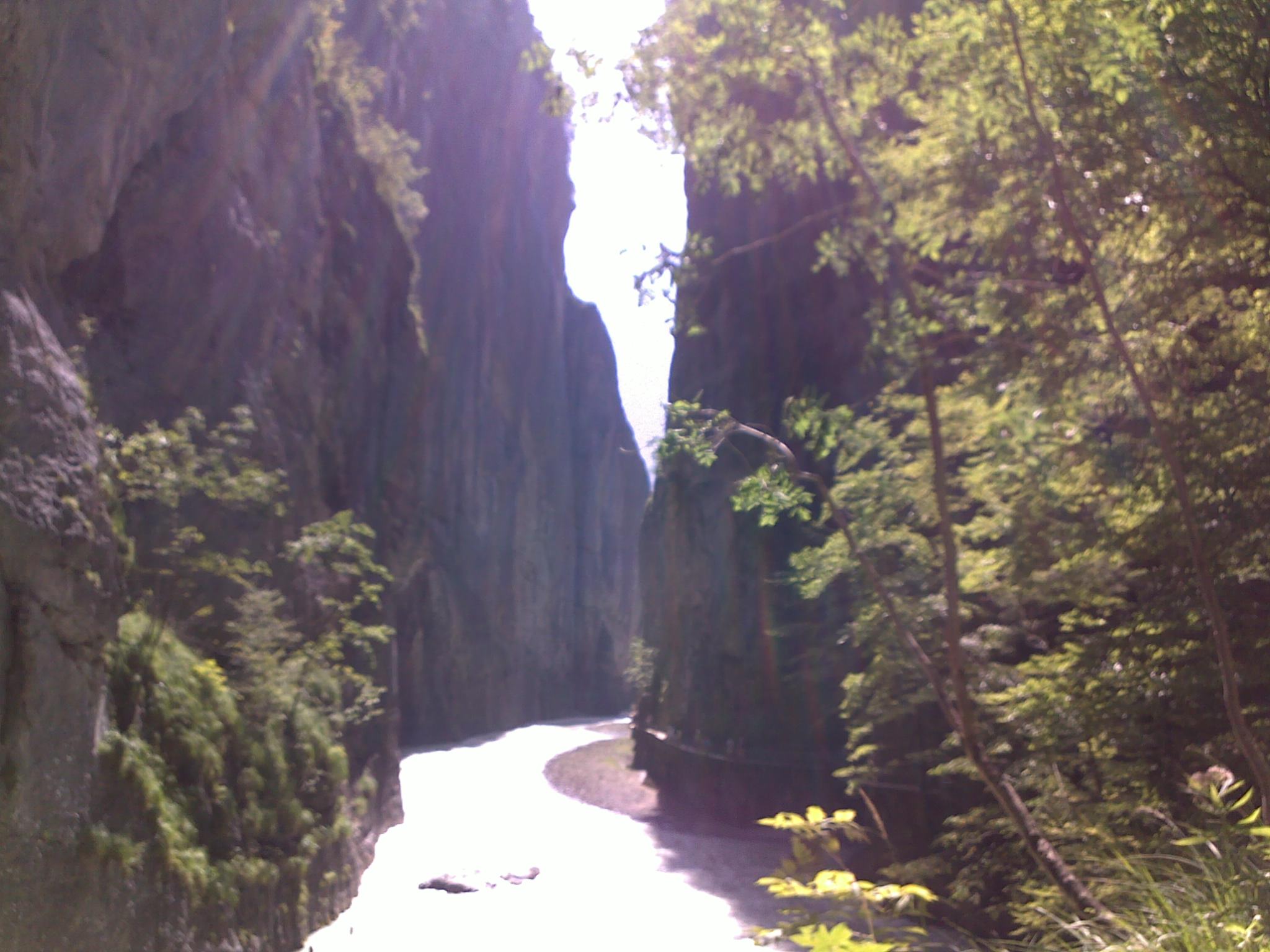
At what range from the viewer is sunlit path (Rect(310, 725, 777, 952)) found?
37.7ft

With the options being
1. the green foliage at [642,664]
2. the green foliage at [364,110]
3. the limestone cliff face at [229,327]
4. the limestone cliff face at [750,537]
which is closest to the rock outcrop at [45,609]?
the limestone cliff face at [229,327]

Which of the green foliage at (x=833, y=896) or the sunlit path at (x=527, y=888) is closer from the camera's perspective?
the green foliage at (x=833, y=896)

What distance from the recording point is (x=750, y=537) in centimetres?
2223

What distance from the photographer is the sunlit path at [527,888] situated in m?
11.5

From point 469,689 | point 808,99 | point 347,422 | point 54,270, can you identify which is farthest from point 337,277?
point 469,689

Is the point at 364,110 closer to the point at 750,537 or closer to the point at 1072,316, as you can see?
the point at 750,537

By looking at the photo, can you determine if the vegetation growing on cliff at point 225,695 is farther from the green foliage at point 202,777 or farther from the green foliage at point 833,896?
the green foliage at point 833,896

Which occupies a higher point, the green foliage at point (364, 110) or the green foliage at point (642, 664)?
the green foliage at point (364, 110)

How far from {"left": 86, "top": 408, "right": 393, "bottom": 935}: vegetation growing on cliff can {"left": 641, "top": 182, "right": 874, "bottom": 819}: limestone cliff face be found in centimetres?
856

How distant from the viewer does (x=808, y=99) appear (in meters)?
3.60

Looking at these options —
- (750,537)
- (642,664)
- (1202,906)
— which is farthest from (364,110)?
(1202,906)

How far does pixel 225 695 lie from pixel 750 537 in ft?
46.4

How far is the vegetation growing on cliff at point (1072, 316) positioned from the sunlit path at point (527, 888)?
3661mm

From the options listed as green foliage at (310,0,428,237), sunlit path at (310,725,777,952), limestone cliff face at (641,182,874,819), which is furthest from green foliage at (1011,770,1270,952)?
green foliage at (310,0,428,237)
